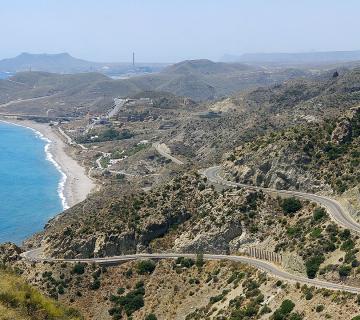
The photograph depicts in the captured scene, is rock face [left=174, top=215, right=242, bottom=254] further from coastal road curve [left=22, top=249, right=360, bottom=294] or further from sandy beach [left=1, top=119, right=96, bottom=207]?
sandy beach [left=1, top=119, right=96, bottom=207]

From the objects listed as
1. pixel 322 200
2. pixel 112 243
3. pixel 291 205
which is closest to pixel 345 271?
pixel 291 205

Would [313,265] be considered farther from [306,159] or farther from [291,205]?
[306,159]

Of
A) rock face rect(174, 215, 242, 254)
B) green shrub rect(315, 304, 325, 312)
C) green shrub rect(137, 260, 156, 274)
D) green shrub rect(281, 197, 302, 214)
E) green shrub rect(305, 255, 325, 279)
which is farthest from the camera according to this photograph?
green shrub rect(281, 197, 302, 214)

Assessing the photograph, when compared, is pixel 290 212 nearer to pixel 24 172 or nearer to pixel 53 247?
pixel 53 247

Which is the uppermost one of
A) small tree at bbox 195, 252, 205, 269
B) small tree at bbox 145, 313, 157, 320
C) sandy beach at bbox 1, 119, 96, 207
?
small tree at bbox 195, 252, 205, 269

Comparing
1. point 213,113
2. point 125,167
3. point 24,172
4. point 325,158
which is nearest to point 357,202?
point 325,158

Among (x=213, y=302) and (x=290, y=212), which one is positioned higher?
(x=290, y=212)

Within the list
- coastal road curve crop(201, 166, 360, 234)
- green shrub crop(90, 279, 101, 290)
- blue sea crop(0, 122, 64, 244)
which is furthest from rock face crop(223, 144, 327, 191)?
blue sea crop(0, 122, 64, 244)
